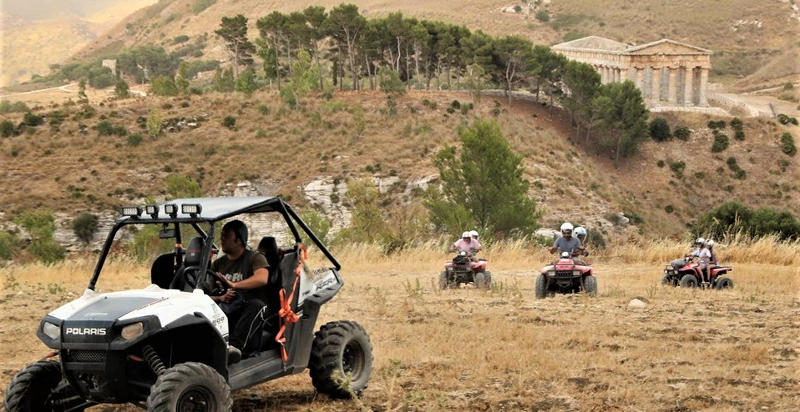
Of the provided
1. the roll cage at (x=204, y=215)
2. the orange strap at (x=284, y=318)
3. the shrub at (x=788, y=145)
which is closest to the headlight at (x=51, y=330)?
the roll cage at (x=204, y=215)

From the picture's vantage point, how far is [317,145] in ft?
285

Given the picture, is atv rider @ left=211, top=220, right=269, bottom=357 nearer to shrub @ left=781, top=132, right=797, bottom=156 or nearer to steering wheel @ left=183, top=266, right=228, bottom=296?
steering wheel @ left=183, top=266, right=228, bottom=296

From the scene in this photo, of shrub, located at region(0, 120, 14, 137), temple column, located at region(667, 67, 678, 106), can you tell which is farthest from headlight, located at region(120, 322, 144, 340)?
temple column, located at region(667, 67, 678, 106)

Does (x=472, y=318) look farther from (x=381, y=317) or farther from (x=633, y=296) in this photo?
(x=633, y=296)

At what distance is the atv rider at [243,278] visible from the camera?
379 inches

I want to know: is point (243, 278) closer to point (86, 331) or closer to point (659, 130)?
point (86, 331)

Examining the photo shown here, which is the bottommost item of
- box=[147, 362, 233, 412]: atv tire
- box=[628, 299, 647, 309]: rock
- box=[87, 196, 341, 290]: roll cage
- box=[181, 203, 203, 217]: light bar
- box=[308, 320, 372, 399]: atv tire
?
box=[628, 299, 647, 309]: rock

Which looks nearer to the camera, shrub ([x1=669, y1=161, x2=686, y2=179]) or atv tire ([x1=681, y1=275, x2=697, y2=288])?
atv tire ([x1=681, y1=275, x2=697, y2=288])

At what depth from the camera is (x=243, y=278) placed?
32.0ft

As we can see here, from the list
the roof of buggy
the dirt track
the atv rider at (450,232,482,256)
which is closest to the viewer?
the roof of buggy

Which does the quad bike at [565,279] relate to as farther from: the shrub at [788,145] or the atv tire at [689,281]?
the shrub at [788,145]

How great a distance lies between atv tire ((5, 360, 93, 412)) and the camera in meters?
9.05

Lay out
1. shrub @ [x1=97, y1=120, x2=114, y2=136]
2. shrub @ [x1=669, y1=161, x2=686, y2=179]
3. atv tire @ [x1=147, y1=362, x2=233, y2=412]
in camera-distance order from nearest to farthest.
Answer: atv tire @ [x1=147, y1=362, x2=233, y2=412] → shrub @ [x1=97, y1=120, x2=114, y2=136] → shrub @ [x1=669, y1=161, x2=686, y2=179]

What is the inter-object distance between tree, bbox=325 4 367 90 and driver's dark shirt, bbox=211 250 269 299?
88815mm
